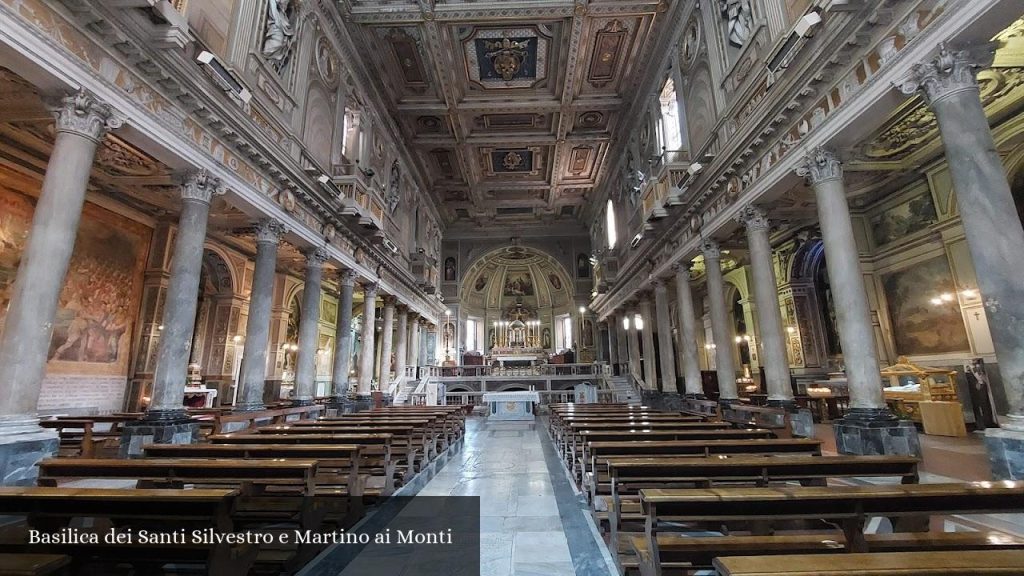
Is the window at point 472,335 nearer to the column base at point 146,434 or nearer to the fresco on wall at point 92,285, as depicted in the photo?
the fresco on wall at point 92,285

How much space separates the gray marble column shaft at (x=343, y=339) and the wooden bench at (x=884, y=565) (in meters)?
13.6

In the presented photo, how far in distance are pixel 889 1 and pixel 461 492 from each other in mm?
8013

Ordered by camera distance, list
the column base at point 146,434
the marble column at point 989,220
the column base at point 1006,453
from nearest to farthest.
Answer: the column base at point 1006,453 < the marble column at point 989,220 < the column base at point 146,434

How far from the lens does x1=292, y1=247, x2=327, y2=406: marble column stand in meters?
11.5

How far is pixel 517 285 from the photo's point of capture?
3438 centimetres

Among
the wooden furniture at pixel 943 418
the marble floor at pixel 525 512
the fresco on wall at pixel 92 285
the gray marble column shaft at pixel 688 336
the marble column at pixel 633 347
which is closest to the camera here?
the marble floor at pixel 525 512

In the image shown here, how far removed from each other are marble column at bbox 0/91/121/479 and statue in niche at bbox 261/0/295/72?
16.3 feet

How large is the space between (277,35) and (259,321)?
21.3 ft

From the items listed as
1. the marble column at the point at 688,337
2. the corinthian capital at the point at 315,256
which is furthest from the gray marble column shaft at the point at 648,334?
the corinthian capital at the point at 315,256

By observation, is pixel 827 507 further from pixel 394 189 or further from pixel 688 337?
pixel 394 189

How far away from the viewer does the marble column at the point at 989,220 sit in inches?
168

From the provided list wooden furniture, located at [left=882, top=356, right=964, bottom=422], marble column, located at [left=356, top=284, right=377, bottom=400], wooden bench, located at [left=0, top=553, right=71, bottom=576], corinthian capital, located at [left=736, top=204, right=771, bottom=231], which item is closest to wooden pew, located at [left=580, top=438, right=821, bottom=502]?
wooden bench, located at [left=0, top=553, right=71, bottom=576]

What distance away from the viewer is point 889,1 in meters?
5.44

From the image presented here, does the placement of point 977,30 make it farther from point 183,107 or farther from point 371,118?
point 371,118
